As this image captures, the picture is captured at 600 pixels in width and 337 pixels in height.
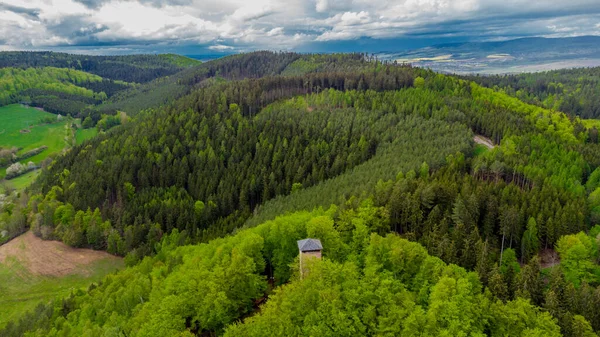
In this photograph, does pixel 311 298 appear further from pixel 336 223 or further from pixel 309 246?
pixel 336 223

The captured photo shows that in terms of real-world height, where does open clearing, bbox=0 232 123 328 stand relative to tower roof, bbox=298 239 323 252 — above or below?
below

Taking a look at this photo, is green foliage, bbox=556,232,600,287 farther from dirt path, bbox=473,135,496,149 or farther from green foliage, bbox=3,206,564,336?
dirt path, bbox=473,135,496,149

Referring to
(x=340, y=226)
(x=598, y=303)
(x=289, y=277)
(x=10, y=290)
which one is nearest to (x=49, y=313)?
(x=10, y=290)

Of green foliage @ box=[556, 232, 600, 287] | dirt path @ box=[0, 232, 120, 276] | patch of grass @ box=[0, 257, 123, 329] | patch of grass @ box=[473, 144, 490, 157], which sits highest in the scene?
patch of grass @ box=[473, 144, 490, 157]

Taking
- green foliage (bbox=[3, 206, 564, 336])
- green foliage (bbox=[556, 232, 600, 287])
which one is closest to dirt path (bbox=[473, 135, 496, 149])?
green foliage (bbox=[556, 232, 600, 287])

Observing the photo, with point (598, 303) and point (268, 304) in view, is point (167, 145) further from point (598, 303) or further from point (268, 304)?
point (598, 303)

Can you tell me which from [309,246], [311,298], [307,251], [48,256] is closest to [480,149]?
[309,246]

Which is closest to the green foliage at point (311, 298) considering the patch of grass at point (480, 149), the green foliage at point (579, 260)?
the green foliage at point (579, 260)
